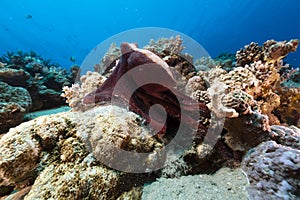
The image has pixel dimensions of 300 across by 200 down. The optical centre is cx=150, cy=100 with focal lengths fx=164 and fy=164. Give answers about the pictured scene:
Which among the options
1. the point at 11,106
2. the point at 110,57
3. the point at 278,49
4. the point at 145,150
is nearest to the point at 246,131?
the point at 145,150

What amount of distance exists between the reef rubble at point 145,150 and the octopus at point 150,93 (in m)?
0.01

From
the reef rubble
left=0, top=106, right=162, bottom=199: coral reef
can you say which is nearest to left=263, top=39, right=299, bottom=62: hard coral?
the reef rubble

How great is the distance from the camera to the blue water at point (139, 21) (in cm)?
6902

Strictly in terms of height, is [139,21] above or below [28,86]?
above

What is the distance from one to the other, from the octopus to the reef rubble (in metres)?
0.01

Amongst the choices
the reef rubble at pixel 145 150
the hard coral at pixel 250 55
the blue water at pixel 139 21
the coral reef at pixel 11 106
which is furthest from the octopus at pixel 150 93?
the blue water at pixel 139 21

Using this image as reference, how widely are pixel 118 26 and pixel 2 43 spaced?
2430 inches

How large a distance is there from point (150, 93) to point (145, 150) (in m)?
0.74

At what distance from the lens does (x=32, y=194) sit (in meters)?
1.38

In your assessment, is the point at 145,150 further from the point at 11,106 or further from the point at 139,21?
the point at 139,21

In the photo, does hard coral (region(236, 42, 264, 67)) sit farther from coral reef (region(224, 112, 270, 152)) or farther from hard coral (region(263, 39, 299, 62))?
coral reef (region(224, 112, 270, 152))

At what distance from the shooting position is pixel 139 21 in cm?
10269

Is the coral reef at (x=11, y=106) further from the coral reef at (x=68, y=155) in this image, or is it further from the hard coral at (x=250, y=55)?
the hard coral at (x=250, y=55)

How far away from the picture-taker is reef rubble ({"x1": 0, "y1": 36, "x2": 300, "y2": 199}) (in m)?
1.45
